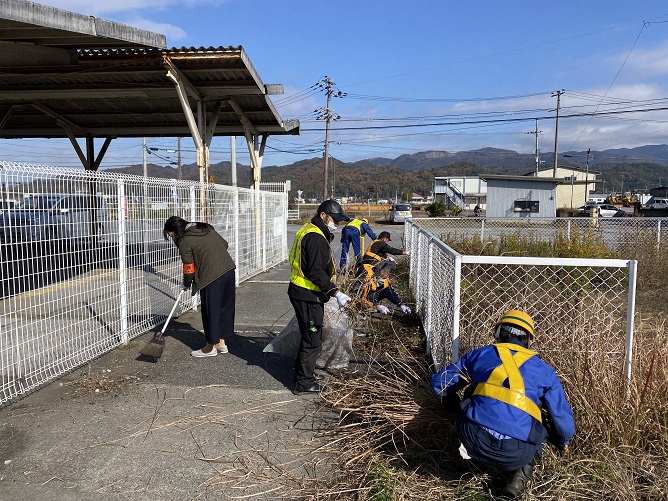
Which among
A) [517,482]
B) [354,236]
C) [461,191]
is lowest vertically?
[517,482]

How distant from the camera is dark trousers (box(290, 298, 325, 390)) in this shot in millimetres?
4586

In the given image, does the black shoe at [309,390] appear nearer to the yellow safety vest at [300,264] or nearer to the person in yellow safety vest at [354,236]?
the yellow safety vest at [300,264]

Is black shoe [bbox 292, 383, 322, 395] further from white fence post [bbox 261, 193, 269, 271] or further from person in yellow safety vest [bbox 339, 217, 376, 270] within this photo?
white fence post [bbox 261, 193, 269, 271]

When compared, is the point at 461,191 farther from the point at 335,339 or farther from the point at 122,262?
the point at 335,339

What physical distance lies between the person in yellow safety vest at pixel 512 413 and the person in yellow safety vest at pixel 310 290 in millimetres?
1865

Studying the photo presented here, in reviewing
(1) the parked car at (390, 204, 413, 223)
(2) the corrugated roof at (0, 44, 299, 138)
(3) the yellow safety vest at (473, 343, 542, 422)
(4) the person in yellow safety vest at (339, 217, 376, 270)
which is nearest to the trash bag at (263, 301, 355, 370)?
(3) the yellow safety vest at (473, 343, 542, 422)

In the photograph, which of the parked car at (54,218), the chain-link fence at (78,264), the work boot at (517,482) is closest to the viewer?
the work boot at (517,482)

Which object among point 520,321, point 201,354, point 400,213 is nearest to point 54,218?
point 201,354

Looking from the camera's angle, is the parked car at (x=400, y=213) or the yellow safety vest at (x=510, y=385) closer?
the yellow safety vest at (x=510, y=385)

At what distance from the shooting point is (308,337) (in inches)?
181

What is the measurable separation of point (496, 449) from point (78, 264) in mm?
4366

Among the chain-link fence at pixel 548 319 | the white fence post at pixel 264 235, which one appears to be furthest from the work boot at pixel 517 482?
the white fence post at pixel 264 235

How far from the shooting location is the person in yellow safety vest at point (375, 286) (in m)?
Answer: 6.73

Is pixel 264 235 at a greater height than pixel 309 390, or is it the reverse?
pixel 264 235
